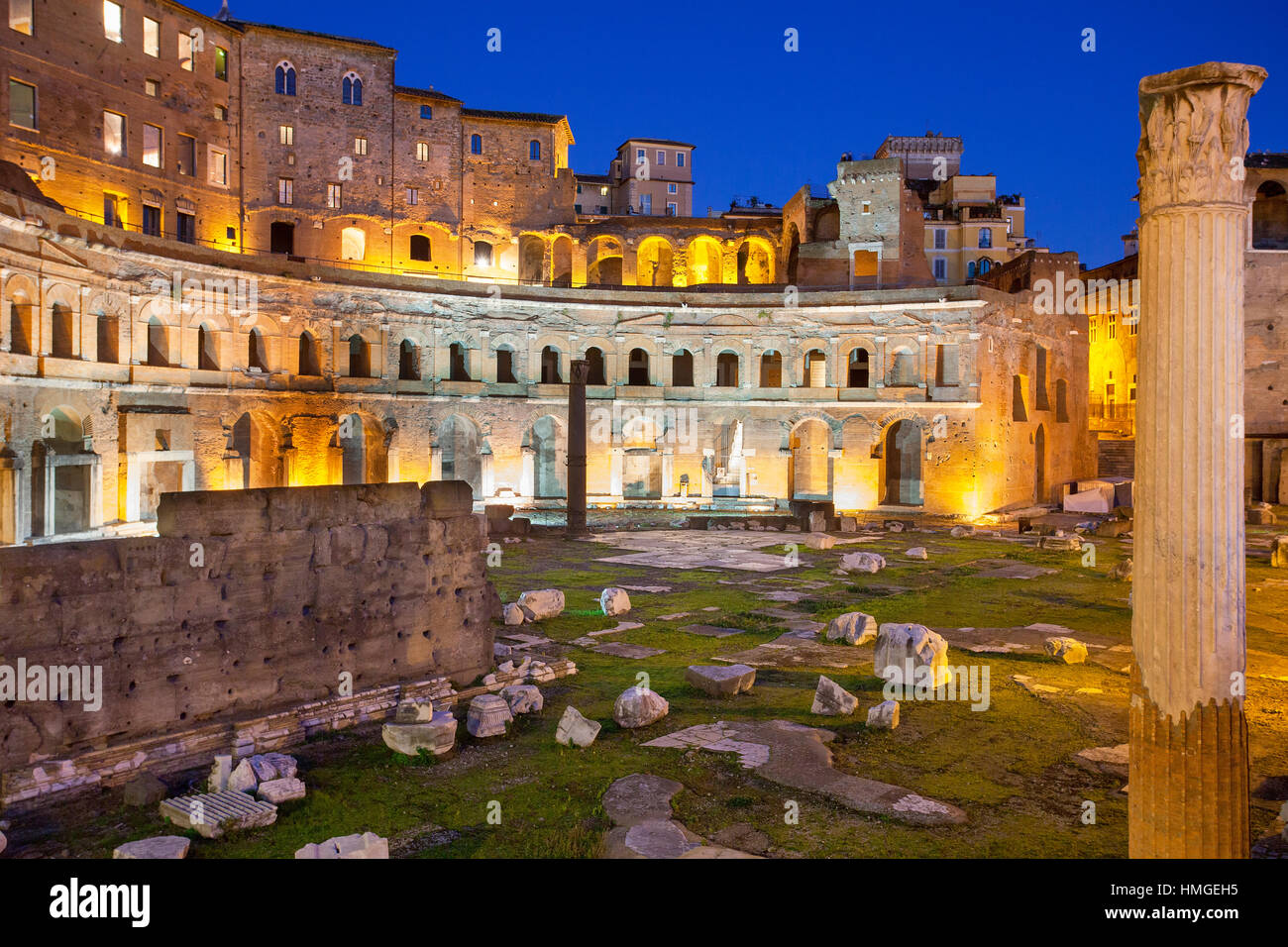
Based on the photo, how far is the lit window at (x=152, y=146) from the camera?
108ft

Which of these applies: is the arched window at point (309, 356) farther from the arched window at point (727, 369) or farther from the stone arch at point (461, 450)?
the arched window at point (727, 369)

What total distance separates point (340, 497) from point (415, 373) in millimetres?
24665

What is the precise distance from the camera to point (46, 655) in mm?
7973

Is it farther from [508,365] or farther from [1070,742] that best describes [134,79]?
[1070,742]

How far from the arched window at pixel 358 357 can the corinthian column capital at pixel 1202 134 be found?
30.5 m

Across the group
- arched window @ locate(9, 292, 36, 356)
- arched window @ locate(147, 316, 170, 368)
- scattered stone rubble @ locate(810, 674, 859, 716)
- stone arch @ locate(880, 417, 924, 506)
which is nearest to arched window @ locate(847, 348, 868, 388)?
stone arch @ locate(880, 417, 924, 506)

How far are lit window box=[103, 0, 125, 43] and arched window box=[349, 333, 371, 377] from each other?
1232 centimetres

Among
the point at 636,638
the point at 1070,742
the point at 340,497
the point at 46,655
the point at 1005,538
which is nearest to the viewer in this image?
the point at 46,655

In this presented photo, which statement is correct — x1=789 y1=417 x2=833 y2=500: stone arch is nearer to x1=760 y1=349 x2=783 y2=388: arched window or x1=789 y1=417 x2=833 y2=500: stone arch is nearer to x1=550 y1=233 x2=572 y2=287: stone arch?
x1=760 y1=349 x2=783 y2=388: arched window

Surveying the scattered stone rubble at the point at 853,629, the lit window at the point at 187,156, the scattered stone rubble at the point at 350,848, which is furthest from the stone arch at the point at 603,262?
the scattered stone rubble at the point at 350,848

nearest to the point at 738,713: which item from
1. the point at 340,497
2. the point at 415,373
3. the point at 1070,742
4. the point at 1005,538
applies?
the point at 1070,742

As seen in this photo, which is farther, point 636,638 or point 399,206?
point 399,206

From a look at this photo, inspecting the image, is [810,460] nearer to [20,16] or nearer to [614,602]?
[614,602]
